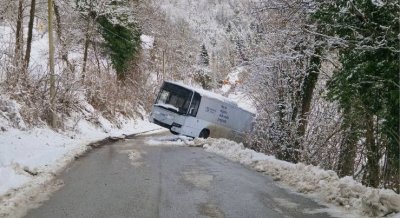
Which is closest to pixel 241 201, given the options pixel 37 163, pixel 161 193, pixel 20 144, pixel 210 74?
pixel 161 193

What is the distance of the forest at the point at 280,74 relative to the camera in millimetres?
9656

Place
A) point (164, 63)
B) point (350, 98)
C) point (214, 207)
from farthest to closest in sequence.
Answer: point (164, 63) → point (350, 98) → point (214, 207)

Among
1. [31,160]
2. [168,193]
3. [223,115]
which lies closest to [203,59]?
[223,115]

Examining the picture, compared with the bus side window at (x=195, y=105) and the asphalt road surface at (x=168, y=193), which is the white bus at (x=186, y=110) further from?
the asphalt road surface at (x=168, y=193)

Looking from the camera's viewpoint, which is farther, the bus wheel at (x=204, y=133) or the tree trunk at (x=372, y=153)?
the bus wheel at (x=204, y=133)

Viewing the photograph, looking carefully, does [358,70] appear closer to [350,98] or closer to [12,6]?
[350,98]

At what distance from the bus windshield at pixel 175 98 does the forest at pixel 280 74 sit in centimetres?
283

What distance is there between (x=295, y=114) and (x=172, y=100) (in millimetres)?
8494

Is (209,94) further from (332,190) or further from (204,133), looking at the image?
(332,190)

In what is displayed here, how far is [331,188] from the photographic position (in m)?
9.09

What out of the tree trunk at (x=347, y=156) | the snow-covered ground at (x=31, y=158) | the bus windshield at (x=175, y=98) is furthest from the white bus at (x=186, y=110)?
the tree trunk at (x=347, y=156)

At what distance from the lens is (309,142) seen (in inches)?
685


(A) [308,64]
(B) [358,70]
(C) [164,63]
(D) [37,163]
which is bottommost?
(D) [37,163]

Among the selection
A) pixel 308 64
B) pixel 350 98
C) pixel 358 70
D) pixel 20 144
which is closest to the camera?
pixel 358 70
